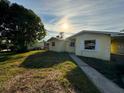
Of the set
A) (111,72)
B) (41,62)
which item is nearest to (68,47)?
(41,62)

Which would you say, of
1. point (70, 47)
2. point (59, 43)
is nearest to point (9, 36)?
point (59, 43)

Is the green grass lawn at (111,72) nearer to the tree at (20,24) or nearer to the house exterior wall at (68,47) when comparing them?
the house exterior wall at (68,47)

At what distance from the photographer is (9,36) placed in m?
29.4

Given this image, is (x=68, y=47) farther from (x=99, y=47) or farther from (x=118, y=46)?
(x=99, y=47)

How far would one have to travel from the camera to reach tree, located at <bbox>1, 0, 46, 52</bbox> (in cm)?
2728

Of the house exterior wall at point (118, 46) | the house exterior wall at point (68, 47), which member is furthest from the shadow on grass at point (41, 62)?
the house exterior wall at point (68, 47)

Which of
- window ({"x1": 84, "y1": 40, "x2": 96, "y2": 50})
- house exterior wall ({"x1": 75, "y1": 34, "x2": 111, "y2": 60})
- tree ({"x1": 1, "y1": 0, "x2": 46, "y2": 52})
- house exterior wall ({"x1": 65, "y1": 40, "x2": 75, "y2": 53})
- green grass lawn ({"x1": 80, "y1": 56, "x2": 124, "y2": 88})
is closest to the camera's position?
green grass lawn ({"x1": 80, "y1": 56, "x2": 124, "y2": 88})

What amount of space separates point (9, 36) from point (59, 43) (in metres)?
9.66

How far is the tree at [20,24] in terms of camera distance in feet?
89.5

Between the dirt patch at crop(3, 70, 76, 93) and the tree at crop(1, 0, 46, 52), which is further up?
the tree at crop(1, 0, 46, 52)

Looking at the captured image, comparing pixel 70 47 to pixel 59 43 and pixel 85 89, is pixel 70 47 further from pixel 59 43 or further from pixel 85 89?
pixel 85 89

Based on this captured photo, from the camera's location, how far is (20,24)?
27.8m

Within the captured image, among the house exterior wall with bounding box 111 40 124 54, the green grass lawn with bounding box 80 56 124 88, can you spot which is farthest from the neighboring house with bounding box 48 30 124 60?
the house exterior wall with bounding box 111 40 124 54

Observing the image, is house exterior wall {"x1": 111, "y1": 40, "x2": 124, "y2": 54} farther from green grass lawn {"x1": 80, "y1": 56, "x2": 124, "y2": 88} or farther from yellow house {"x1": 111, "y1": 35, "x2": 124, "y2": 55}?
green grass lawn {"x1": 80, "y1": 56, "x2": 124, "y2": 88}
